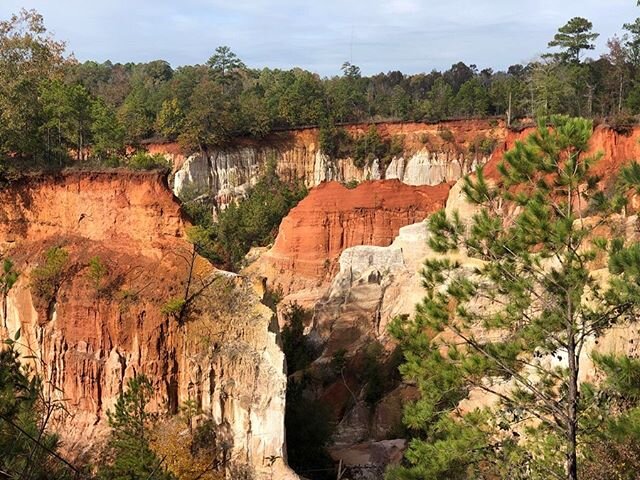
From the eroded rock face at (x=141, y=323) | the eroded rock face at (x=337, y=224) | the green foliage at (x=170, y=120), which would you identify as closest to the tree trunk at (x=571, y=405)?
the eroded rock face at (x=141, y=323)

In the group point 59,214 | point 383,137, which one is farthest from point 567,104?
point 59,214

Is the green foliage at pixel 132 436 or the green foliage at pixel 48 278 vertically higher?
the green foliage at pixel 48 278

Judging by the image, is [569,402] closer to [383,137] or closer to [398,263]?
[398,263]

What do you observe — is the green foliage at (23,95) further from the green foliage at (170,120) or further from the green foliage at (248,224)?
the green foliage at (170,120)

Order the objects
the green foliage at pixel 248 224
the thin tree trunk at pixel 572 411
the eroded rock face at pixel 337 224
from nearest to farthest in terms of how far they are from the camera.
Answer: the thin tree trunk at pixel 572 411 < the eroded rock face at pixel 337 224 < the green foliage at pixel 248 224

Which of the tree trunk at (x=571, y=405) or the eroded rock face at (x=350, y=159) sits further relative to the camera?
the eroded rock face at (x=350, y=159)

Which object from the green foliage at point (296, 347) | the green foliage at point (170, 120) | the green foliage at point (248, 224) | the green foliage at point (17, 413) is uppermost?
the green foliage at point (170, 120)
